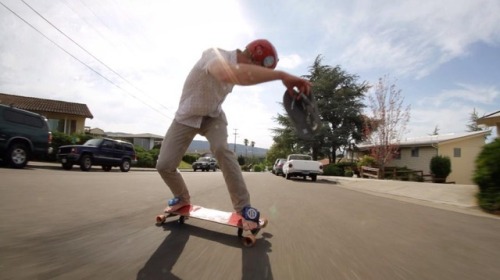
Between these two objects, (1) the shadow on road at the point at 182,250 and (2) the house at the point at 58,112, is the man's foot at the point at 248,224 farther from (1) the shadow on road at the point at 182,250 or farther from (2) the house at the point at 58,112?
(2) the house at the point at 58,112

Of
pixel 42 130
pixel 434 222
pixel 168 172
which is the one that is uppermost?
pixel 42 130

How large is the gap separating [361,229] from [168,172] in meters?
2.44

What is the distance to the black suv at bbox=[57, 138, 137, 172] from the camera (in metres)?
15.9

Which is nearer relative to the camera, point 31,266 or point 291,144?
point 31,266

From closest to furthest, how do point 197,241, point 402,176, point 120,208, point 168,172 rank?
point 197,241
point 168,172
point 120,208
point 402,176

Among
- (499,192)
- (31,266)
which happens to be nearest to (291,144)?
(499,192)

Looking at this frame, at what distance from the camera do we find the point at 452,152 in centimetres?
3256

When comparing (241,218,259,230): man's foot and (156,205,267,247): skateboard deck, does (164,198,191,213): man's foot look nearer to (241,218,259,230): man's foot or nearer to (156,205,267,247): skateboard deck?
(156,205,267,247): skateboard deck

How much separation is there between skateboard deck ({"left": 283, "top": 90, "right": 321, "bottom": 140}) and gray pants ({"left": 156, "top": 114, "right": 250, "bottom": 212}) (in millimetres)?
755

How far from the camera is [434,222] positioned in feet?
16.3

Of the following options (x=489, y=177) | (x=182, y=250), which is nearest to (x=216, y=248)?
(x=182, y=250)

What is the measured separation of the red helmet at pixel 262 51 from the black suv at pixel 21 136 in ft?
39.4

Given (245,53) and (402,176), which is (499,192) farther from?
(402,176)

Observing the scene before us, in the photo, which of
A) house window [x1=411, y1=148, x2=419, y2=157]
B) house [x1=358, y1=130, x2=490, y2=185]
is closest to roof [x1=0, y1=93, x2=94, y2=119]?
house [x1=358, y1=130, x2=490, y2=185]
